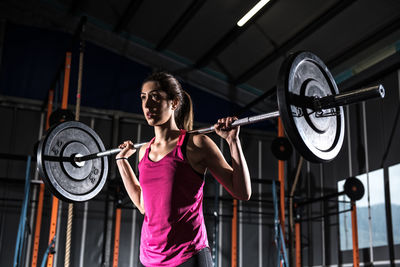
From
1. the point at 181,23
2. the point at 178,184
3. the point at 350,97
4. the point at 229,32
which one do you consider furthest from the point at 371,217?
the point at 178,184

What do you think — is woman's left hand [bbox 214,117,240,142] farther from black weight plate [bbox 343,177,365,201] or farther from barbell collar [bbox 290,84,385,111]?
black weight plate [bbox 343,177,365,201]

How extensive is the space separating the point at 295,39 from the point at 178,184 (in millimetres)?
4832

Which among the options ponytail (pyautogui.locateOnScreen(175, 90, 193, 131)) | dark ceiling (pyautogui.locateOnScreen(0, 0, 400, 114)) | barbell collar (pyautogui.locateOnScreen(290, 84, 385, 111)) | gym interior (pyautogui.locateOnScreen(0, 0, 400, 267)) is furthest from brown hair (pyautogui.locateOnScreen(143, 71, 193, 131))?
dark ceiling (pyautogui.locateOnScreen(0, 0, 400, 114))

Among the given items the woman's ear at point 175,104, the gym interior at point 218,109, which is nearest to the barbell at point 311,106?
the woman's ear at point 175,104

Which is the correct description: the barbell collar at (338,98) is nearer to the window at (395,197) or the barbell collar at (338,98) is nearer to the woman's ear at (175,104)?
the woman's ear at (175,104)

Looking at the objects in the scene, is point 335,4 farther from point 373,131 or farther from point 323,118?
point 323,118

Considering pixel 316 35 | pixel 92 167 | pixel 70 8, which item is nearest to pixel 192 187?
pixel 92 167

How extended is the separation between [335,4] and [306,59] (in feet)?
12.8

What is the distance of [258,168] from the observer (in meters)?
7.47

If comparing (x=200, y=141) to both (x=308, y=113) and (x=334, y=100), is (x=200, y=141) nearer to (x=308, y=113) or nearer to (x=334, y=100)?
(x=308, y=113)

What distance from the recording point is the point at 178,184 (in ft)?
5.01

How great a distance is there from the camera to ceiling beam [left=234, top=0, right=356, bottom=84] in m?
5.15

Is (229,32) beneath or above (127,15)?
beneath

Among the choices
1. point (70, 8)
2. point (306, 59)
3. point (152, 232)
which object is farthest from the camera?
point (70, 8)
